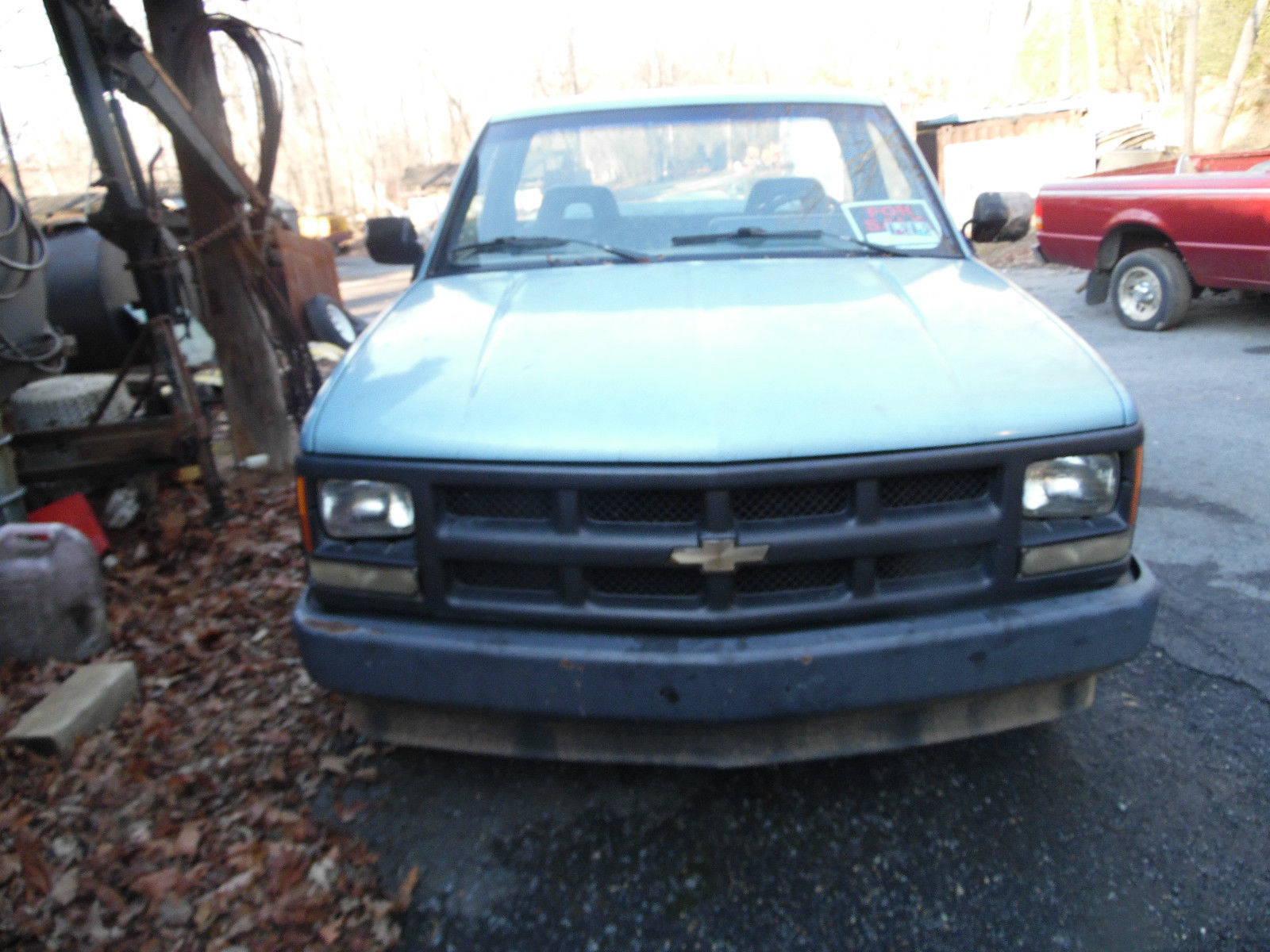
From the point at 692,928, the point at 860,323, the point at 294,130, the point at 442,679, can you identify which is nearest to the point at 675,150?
the point at 860,323

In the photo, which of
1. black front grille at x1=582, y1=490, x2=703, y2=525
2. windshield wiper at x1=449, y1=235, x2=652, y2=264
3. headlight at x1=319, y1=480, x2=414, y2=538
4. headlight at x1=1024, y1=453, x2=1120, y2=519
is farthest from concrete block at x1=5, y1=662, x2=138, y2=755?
headlight at x1=1024, y1=453, x2=1120, y2=519

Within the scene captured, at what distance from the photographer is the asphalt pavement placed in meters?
2.02

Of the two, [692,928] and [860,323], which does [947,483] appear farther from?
[692,928]

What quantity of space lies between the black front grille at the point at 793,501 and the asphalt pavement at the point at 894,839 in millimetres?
895

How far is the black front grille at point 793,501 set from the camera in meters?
1.95

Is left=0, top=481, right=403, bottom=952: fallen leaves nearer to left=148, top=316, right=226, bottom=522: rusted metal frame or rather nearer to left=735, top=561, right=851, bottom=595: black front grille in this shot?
left=148, top=316, right=226, bottom=522: rusted metal frame

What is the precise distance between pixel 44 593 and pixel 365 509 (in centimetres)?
202

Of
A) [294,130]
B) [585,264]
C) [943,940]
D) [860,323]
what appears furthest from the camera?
[294,130]

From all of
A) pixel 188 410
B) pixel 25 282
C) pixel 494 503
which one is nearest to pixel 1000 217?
pixel 494 503

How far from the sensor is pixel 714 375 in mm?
2076

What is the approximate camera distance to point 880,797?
7.93 feet

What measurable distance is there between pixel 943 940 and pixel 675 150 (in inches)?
105

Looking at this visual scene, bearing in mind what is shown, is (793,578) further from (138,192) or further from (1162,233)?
(1162,233)

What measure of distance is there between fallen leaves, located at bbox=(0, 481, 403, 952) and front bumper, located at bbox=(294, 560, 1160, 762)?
550 millimetres
